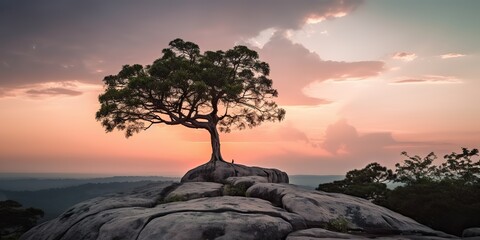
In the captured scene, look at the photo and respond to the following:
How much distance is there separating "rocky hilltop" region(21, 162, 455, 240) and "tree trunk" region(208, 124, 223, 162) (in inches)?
510

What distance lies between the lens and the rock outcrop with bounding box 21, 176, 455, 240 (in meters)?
13.0

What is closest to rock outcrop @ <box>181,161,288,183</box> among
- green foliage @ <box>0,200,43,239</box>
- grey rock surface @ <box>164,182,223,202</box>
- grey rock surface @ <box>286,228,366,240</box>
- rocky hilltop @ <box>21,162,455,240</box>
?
grey rock surface @ <box>164,182,223,202</box>

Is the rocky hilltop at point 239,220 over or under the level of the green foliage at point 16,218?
over

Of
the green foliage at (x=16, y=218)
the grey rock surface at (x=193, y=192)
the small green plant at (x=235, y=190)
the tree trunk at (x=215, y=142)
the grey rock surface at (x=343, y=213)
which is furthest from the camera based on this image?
the green foliage at (x=16, y=218)

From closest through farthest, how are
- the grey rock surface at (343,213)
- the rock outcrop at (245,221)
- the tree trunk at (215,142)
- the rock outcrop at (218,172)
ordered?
the rock outcrop at (245,221), the grey rock surface at (343,213), the rock outcrop at (218,172), the tree trunk at (215,142)

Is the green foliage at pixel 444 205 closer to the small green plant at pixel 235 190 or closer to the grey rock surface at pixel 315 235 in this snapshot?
the small green plant at pixel 235 190

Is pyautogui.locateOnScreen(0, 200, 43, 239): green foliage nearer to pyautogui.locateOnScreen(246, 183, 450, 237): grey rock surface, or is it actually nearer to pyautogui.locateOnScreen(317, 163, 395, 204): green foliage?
pyautogui.locateOnScreen(317, 163, 395, 204): green foliage

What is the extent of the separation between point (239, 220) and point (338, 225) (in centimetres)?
391

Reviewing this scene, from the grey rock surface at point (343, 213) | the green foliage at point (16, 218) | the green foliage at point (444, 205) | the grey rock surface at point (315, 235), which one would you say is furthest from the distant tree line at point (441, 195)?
the green foliage at point (16, 218)

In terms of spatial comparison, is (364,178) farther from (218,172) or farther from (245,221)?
(245,221)

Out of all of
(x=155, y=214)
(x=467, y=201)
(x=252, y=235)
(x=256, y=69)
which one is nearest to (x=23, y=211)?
(x=256, y=69)

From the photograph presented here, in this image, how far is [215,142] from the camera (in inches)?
1364

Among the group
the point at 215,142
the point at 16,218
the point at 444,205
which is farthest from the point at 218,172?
the point at 16,218

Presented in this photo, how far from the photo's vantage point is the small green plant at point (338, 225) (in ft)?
47.1
